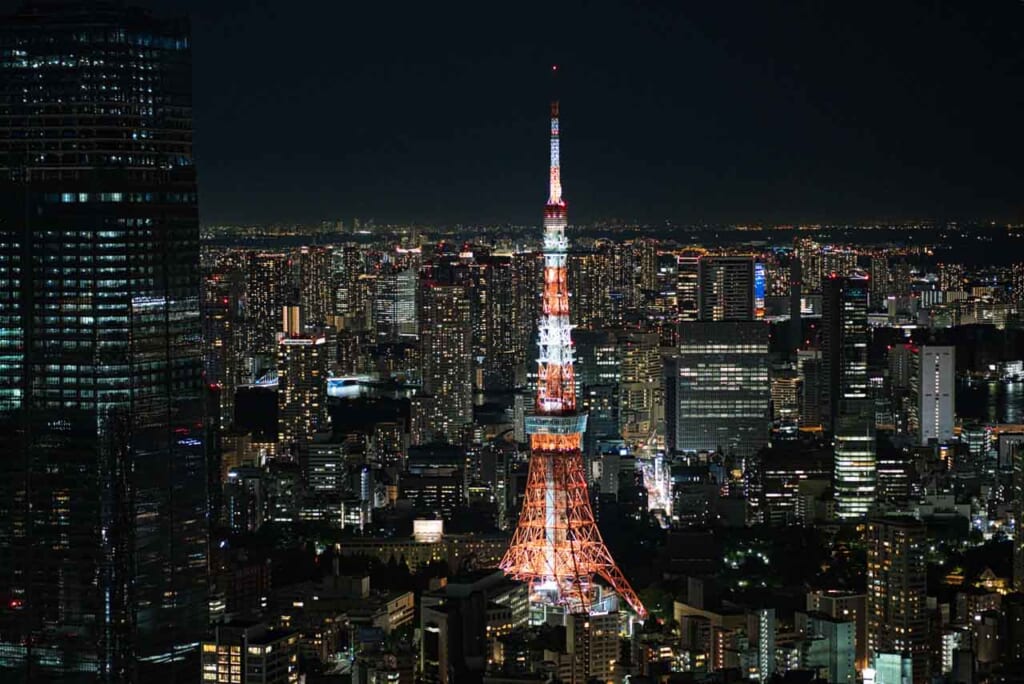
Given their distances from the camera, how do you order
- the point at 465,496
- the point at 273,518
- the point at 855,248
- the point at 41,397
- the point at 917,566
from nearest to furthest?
the point at 41,397
the point at 917,566
the point at 273,518
the point at 465,496
the point at 855,248

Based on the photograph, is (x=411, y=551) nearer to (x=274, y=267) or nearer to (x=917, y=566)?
(x=917, y=566)

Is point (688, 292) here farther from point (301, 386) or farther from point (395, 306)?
point (301, 386)

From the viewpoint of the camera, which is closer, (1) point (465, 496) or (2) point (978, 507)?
(2) point (978, 507)

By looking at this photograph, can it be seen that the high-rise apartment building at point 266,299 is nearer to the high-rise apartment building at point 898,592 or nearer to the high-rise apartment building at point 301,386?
the high-rise apartment building at point 301,386

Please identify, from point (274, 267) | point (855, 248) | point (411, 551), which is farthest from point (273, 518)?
point (855, 248)

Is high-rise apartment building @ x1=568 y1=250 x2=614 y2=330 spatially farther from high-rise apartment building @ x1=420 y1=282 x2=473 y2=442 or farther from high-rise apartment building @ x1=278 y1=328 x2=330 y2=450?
high-rise apartment building @ x1=278 y1=328 x2=330 y2=450

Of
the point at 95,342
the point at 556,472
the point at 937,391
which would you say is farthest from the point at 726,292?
the point at 95,342

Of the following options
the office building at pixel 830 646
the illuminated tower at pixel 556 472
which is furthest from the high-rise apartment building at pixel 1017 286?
the office building at pixel 830 646
